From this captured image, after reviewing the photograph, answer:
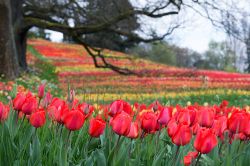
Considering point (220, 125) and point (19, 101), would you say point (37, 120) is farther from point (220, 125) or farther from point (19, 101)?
point (220, 125)

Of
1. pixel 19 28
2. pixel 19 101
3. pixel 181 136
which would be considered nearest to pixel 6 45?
pixel 19 28

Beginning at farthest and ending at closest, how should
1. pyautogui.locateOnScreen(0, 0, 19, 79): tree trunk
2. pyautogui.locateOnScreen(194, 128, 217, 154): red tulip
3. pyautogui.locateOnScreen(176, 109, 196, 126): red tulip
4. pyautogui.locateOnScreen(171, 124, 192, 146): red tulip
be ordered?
1. pyautogui.locateOnScreen(0, 0, 19, 79): tree trunk
2. pyautogui.locateOnScreen(176, 109, 196, 126): red tulip
3. pyautogui.locateOnScreen(171, 124, 192, 146): red tulip
4. pyautogui.locateOnScreen(194, 128, 217, 154): red tulip

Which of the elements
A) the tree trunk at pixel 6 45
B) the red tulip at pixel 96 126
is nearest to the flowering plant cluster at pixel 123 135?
the red tulip at pixel 96 126

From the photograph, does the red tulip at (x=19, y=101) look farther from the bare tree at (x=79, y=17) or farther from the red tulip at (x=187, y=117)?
the bare tree at (x=79, y=17)

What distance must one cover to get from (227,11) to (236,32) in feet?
2.39

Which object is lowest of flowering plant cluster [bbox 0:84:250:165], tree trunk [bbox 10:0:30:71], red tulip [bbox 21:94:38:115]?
flowering plant cluster [bbox 0:84:250:165]

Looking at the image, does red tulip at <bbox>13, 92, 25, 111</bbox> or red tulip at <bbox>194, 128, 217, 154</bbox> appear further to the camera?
red tulip at <bbox>13, 92, 25, 111</bbox>

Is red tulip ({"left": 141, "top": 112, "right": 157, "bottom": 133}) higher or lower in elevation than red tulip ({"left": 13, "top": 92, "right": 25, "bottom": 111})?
lower

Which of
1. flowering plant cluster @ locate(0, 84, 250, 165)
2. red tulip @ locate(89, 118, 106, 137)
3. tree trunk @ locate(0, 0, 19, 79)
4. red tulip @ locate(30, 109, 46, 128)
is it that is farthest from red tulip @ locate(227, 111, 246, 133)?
tree trunk @ locate(0, 0, 19, 79)

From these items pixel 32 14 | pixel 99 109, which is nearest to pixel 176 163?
pixel 99 109

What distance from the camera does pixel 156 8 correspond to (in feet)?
56.5

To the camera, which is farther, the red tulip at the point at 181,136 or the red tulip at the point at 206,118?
the red tulip at the point at 206,118

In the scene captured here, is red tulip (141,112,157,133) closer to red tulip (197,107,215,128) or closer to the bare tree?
red tulip (197,107,215,128)

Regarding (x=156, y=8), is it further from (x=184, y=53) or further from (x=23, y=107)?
(x=184, y=53)
